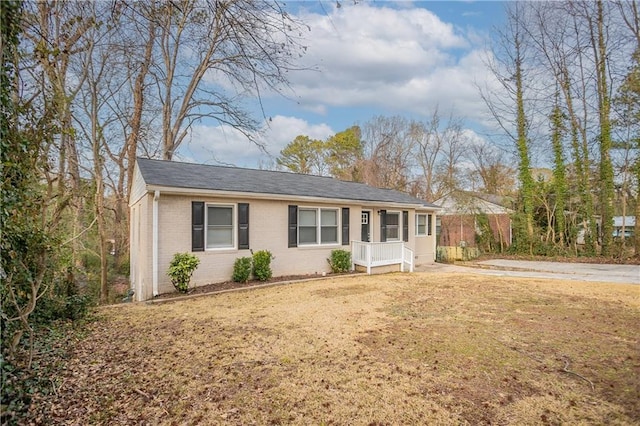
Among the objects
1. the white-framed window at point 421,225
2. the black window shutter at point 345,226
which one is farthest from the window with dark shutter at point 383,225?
the white-framed window at point 421,225

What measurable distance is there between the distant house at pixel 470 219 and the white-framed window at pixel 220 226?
13.8 meters

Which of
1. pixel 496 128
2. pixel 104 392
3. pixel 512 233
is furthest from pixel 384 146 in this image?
pixel 104 392

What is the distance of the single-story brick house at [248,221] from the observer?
856 cm

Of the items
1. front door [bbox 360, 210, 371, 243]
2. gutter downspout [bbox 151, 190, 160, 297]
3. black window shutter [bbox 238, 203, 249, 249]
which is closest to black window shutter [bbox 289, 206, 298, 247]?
black window shutter [bbox 238, 203, 249, 249]

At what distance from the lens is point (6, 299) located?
10.6ft

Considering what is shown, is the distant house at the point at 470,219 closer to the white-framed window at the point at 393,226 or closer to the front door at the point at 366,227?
the white-framed window at the point at 393,226

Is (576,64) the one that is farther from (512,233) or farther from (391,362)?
(391,362)

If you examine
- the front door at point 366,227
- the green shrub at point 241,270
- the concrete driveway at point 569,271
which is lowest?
the concrete driveway at point 569,271

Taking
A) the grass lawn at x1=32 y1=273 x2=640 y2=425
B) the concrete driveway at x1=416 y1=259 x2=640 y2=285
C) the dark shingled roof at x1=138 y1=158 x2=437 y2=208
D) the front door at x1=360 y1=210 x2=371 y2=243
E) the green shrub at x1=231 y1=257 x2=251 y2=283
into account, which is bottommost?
the concrete driveway at x1=416 y1=259 x2=640 y2=285

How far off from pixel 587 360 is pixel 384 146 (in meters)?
25.5

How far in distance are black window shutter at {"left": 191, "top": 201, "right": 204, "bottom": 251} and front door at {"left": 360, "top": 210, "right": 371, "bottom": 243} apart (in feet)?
21.0

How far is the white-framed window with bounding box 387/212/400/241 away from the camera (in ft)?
46.4

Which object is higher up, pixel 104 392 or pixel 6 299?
pixel 6 299

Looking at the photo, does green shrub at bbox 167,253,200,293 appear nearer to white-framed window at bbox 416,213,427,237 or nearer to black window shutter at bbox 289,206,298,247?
black window shutter at bbox 289,206,298,247
